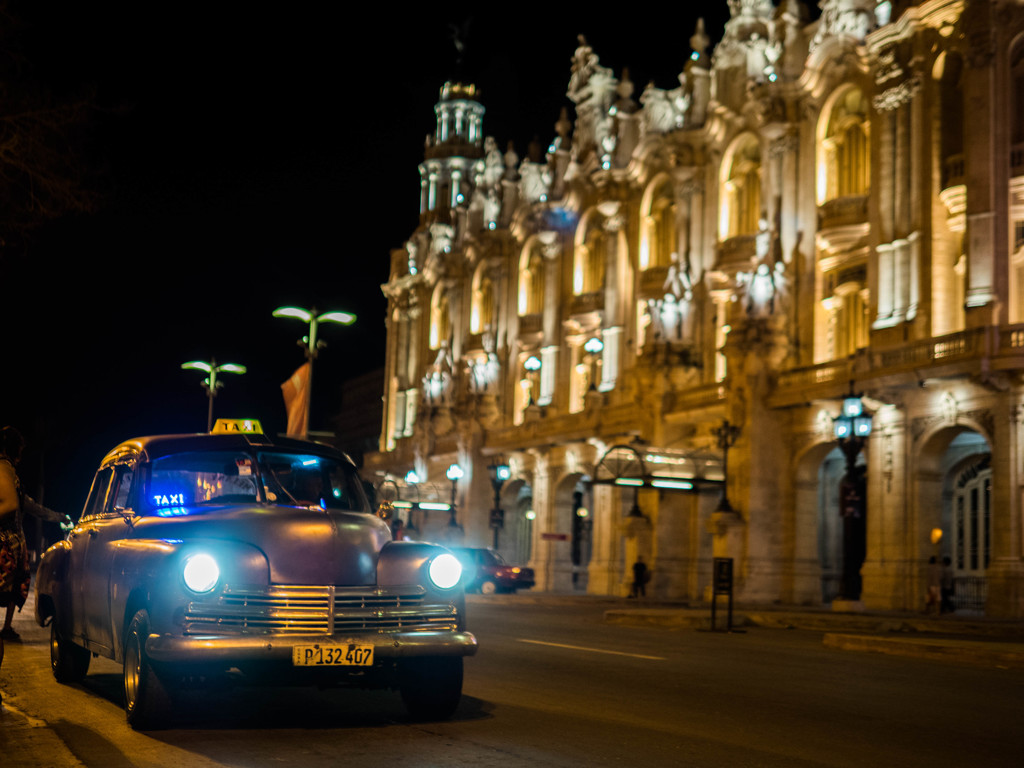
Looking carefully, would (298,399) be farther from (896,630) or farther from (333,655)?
(333,655)

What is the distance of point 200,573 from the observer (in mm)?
8391

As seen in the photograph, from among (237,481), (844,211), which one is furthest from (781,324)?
(237,481)

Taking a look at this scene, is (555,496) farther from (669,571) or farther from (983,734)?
(983,734)

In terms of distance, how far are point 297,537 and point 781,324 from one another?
32.9 metres

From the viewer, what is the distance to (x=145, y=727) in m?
8.50

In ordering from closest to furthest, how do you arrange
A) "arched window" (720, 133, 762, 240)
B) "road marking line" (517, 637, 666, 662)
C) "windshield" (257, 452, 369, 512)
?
"windshield" (257, 452, 369, 512) < "road marking line" (517, 637, 666, 662) < "arched window" (720, 133, 762, 240)

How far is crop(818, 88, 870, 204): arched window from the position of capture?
3978 cm

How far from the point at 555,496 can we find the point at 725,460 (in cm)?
1684

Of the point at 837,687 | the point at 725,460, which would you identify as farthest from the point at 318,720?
the point at 725,460

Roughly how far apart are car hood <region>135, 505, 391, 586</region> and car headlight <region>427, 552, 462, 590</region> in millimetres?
405

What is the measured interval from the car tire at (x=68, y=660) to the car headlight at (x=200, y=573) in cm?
334

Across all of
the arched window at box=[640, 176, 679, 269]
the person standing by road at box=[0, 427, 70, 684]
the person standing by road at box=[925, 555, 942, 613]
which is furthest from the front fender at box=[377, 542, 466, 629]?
the arched window at box=[640, 176, 679, 269]

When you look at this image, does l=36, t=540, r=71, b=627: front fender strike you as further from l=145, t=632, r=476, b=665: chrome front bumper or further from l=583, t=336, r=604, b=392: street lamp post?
l=583, t=336, r=604, b=392: street lamp post

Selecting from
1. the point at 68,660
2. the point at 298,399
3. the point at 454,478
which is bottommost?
the point at 68,660
